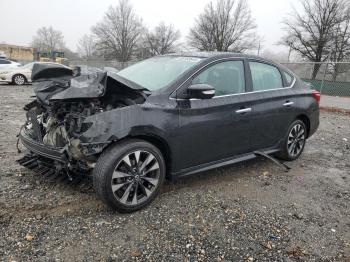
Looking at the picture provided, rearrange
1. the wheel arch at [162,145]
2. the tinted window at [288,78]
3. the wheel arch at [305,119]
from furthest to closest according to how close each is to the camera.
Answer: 1. the wheel arch at [305,119]
2. the tinted window at [288,78]
3. the wheel arch at [162,145]

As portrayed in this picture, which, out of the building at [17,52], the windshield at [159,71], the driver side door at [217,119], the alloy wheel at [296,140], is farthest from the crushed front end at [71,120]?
the building at [17,52]

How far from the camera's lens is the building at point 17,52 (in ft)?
148

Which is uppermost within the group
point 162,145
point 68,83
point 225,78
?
point 225,78

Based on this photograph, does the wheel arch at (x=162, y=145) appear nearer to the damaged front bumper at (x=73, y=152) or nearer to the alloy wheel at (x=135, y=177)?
the alloy wheel at (x=135, y=177)

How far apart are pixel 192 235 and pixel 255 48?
138 ft

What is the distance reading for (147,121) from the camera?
3318mm

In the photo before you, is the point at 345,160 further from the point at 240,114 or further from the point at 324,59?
the point at 324,59

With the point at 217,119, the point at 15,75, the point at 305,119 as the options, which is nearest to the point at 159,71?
the point at 217,119

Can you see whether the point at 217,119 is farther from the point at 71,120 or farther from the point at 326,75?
the point at 326,75

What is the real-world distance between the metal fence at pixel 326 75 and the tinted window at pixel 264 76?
10.0m

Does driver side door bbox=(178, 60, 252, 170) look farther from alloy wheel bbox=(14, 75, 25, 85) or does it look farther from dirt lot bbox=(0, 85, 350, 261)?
alloy wheel bbox=(14, 75, 25, 85)

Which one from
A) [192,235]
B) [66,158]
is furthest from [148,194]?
[66,158]

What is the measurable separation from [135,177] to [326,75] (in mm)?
13764

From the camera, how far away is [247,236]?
10.2 ft
